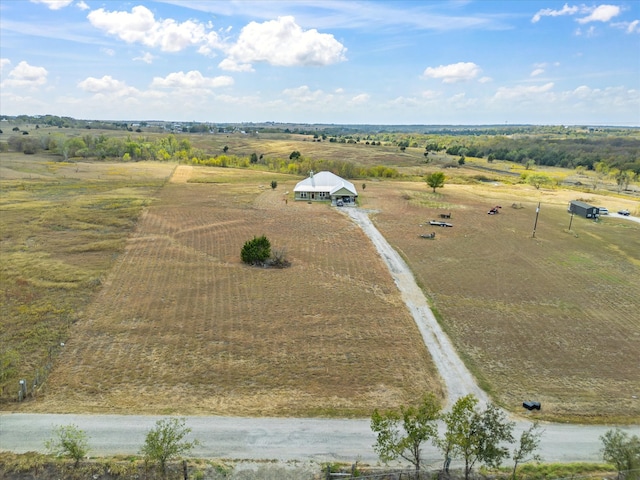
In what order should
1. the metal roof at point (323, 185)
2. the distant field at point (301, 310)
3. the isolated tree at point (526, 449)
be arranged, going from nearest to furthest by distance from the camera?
the isolated tree at point (526, 449) < the distant field at point (301, 310) < the metal roof at point (323, 185)

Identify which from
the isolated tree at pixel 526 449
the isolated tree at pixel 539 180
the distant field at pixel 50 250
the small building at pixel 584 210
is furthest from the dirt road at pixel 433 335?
the isolated tree at pixel 539 180

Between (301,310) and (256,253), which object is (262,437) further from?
(256,253)

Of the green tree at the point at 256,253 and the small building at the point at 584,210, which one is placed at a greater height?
the small building at the point at 584,210

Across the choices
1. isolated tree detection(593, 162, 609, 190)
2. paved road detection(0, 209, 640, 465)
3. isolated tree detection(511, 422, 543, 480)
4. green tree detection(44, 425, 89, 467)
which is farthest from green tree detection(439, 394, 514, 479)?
isolated tree detection(593, 162, 609, 190)

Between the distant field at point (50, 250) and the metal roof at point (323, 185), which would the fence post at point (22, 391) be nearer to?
the distant field at point (50, 250)

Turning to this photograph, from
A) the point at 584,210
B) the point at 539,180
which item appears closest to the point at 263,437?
the point at 584,210

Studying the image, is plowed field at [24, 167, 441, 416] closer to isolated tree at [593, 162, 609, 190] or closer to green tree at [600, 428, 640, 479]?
green tree at [600, 428, 640, 479]

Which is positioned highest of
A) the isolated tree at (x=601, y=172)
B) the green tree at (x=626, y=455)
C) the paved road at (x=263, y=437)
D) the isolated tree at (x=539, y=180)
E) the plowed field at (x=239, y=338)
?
the isolated tree at (x=601, y=172)
